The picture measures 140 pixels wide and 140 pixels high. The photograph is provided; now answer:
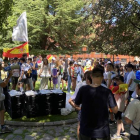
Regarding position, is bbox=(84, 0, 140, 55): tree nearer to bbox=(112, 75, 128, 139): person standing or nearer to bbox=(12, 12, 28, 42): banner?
bbox=(112, 75, 128, 139): person standing

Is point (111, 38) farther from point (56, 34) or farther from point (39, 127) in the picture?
point (56, 34)

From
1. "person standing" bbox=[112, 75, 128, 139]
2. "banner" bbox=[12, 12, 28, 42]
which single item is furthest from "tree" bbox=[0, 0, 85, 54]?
"person standing" bbox=[112, 75, 128, 139]

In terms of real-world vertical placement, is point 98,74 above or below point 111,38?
below

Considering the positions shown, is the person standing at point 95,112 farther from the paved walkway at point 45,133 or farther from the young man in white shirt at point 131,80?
the young man in white shirt at point 131,80

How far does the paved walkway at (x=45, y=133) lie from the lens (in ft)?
14.7

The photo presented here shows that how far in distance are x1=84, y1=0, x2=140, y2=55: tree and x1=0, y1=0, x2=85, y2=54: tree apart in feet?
55.8

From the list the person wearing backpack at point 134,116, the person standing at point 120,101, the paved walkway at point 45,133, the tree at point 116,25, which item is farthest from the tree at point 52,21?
the person wearing backpack at point 134,116

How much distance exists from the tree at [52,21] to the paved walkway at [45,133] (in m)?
20.7

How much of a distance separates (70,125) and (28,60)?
4.80 metres

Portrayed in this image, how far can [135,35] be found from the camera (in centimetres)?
803

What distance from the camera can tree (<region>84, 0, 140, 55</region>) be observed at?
6.92 m

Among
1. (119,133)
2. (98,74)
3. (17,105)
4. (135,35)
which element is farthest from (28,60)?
(98,74)

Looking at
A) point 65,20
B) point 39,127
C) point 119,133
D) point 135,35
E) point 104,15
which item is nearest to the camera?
point 119,133

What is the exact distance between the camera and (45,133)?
475 centimetres
